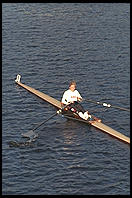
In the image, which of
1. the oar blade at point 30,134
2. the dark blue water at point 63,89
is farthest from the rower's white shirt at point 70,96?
the oar blade at point 30,134

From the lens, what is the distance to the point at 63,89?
47.0 m

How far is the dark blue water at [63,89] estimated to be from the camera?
1287 inches

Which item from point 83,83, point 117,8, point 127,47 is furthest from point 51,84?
point 117,8

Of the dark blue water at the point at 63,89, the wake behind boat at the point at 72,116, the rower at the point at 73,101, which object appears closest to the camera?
the dark blue water at the point at 63,89

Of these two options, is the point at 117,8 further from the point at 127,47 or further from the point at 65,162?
the point at 65,162

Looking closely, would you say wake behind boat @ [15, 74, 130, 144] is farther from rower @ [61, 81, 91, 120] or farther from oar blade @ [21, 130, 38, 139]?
oar blade @ [21, 130, 38, 139]

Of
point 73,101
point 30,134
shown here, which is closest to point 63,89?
point 73,101

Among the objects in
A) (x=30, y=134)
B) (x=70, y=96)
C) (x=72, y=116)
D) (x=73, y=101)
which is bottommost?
(x=30, y=134)

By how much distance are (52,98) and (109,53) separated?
12.3 meters

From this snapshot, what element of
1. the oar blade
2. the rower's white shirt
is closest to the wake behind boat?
the rower's white shirt

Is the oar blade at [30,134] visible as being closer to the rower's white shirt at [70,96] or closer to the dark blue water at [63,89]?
the dark blue water at [63,89]

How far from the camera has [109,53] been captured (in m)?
55.1

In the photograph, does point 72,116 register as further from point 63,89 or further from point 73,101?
point 63,89

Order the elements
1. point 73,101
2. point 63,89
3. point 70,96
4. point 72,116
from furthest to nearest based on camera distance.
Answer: point 63,89 < point 72,116 < point 73,101 < point 70,96
